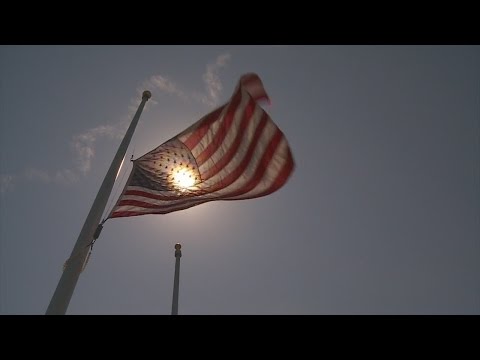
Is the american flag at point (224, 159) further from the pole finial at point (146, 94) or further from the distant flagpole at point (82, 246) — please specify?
the pole finial at point (146, 94)

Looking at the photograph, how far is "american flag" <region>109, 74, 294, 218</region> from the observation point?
28.1ft

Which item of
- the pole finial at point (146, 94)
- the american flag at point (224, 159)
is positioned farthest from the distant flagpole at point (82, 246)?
the pole finial at point (146, 94)

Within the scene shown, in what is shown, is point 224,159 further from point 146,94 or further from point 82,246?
point 82,246

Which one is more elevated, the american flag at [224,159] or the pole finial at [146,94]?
the pole finial at [146,94]

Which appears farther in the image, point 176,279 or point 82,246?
point 176,279

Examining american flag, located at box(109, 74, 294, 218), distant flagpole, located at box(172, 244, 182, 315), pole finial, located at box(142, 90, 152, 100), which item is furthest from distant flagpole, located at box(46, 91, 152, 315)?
distant flagpole, located at box(172, 244, 182, 315)

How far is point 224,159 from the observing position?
8.94 metres

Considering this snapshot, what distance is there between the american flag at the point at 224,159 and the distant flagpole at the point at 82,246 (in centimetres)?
55

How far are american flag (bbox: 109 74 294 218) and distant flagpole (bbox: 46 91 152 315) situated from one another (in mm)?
549

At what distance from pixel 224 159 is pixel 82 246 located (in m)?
3.50

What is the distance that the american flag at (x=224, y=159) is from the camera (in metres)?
8.58

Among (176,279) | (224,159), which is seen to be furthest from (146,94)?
(176,279)
